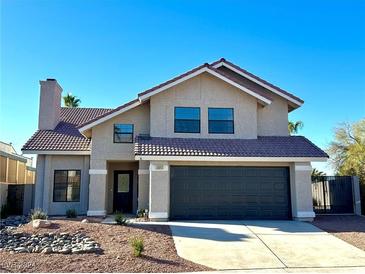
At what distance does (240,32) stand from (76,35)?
24.2 feet

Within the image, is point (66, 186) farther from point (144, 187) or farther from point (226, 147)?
point (226, 147)

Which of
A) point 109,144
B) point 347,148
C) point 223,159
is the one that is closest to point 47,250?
point 223,159

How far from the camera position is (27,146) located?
17.7 m

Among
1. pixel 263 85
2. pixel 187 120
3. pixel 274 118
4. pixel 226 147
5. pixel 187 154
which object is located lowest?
pixel 187 154

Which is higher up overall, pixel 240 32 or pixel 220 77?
pixel 240 32

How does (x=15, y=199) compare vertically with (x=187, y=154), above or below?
below

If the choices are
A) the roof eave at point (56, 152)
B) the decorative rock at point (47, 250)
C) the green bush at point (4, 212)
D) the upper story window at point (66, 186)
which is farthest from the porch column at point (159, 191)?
the green bush at point (4, 212)

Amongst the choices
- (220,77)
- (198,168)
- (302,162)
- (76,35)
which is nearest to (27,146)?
(76,35)

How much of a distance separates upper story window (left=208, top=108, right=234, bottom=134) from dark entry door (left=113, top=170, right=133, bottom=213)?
18.1 feet

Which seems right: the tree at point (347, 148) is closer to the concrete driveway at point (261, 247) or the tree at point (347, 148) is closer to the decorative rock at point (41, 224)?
the concrete driveway at point (261, 247)

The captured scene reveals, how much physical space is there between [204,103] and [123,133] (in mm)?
4456

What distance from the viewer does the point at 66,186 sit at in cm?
1827

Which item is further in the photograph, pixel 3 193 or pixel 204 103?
pixel 3 193

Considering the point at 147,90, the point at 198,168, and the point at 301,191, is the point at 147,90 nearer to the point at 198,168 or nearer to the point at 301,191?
the point at 198,168
